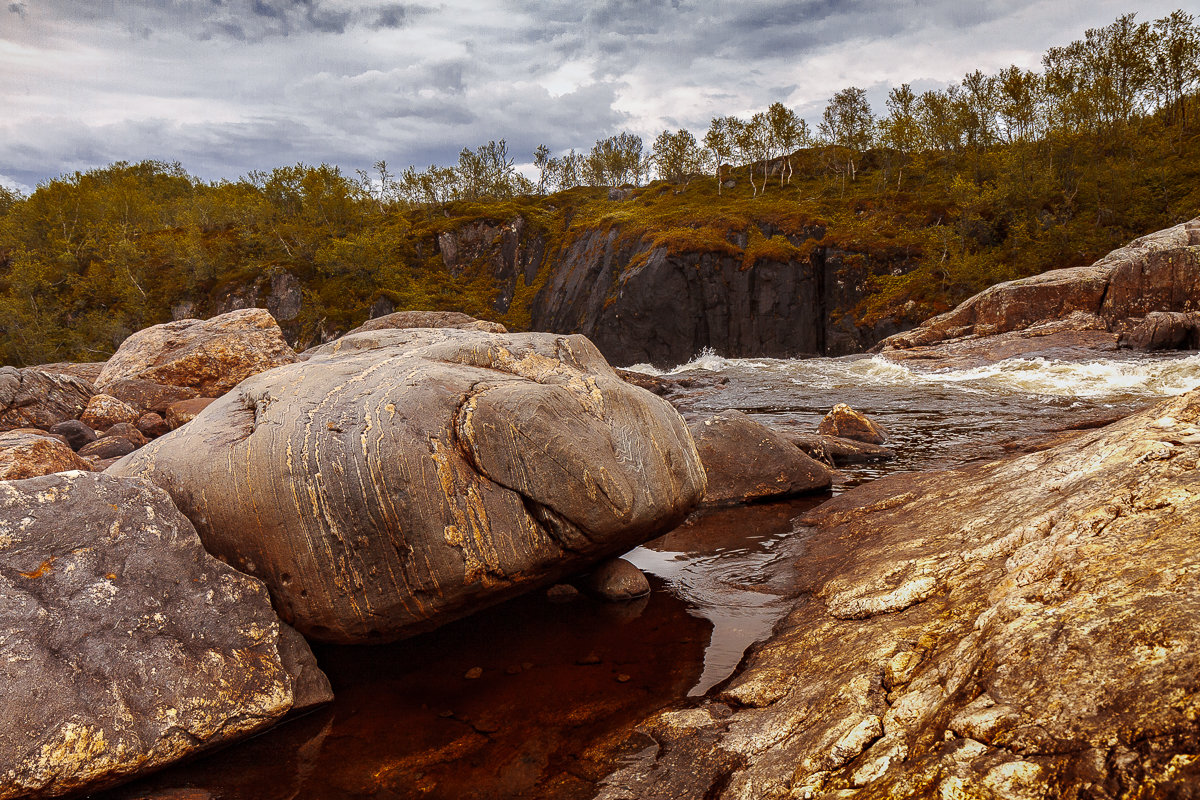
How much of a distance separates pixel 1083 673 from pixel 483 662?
5627 mm

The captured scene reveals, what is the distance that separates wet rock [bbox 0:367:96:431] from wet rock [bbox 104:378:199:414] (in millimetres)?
948

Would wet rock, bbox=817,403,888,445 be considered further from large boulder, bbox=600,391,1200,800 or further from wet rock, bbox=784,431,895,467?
large boulder, bbox=600,391,1200,800

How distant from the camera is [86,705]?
201 inches

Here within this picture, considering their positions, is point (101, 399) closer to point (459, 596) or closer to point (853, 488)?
point (459, 596)

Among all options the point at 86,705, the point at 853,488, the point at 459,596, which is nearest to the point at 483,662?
the point at 459,596

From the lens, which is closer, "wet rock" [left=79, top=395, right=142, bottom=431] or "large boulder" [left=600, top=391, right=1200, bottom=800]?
"large boulder" [left=600, top=391, right=1200, bottom=800]

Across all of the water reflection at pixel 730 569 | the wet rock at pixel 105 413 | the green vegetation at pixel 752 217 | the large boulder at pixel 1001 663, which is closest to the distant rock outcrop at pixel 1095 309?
the green vegetation at pixel 752 217

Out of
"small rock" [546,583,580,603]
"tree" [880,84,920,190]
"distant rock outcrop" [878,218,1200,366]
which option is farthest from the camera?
"tree" [880,84,920,190]

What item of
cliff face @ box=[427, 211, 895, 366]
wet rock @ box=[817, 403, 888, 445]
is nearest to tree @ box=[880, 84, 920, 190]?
cliff face @ box=[427, 211, 895, 366]

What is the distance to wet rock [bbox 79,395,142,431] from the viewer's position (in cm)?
1781

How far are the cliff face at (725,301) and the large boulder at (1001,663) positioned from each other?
49929 mm

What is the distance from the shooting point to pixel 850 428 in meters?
16.3

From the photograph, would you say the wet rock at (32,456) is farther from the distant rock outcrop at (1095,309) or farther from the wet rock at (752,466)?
the distant rock outcrop at (1095,309)

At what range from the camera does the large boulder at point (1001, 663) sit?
2.96m
